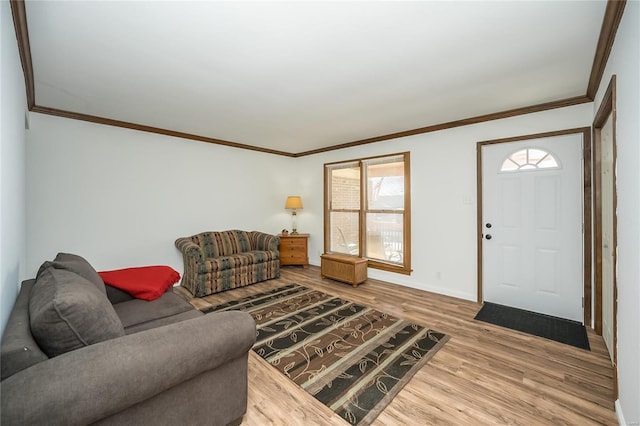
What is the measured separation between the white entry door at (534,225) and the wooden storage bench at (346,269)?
5.53 ft

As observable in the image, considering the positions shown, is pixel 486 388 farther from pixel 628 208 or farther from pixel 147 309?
pixel 147 309

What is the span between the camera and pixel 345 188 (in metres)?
5.32

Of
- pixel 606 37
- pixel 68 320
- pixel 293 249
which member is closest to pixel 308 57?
pixel 606 37

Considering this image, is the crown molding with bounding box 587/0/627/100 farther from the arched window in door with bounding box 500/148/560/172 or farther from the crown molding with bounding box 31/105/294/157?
the crown molding with bounding box 31/105/294/157

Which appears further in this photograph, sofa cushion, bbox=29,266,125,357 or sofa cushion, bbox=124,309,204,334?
sofa cushion, bbox=124,309,204,334

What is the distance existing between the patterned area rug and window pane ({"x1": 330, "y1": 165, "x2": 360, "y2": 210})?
2.12m

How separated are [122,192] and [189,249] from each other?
3.98ft

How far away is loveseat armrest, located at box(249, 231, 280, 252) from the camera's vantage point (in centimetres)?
480

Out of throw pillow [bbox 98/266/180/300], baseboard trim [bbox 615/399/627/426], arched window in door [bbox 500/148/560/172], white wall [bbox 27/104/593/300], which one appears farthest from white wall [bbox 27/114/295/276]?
baseboard trim [bbox 615/399/627/426]

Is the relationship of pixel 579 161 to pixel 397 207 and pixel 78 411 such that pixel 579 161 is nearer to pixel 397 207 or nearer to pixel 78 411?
pixel 397 207

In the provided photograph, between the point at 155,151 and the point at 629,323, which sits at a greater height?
the point at 155,151

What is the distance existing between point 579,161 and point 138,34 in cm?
428

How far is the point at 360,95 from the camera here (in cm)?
292

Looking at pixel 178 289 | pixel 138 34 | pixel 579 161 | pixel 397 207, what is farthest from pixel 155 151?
pixel 579 161
